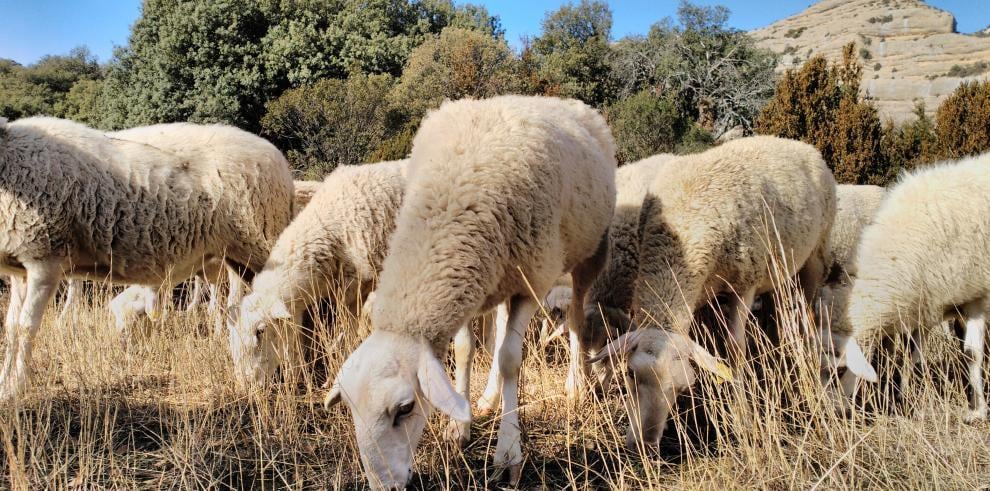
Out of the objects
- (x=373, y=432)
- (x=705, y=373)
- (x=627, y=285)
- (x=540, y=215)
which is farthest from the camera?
(x=627, y=285)

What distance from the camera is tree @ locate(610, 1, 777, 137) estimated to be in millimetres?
29984

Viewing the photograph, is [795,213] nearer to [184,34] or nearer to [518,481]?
[518,481]

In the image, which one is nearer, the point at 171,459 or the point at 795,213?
the point at 171,459

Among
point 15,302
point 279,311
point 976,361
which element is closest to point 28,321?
point 15,302

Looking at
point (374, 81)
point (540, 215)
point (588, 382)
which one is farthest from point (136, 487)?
point (374, 81)

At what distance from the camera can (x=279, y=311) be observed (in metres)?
4.63

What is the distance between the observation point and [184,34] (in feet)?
104

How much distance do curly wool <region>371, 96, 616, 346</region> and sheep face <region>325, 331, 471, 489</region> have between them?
137mm

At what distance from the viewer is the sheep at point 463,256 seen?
2889mm

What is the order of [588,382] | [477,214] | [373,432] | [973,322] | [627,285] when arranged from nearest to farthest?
[373,432] < [477,214] < [588,382] < [973,322] < [627,285]

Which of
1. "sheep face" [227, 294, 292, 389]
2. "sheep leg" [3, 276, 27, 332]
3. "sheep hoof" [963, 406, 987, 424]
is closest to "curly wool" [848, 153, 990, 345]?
"sheep hoof" [963, 406, 987, 424]

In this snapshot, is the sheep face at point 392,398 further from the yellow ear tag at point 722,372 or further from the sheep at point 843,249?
the sheep at point 843,249

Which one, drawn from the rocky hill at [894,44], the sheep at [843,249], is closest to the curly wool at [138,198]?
the sheep at [843,249]

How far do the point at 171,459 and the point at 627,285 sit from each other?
328 cm
